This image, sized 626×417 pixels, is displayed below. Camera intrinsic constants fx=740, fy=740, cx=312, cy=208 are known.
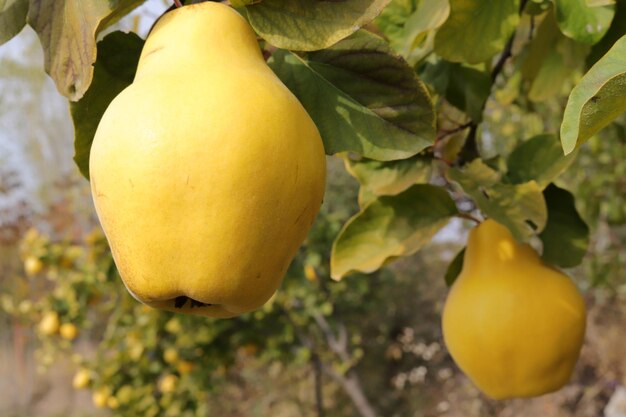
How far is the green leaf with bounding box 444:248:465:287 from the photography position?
3.28 feet

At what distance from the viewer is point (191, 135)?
42 cm

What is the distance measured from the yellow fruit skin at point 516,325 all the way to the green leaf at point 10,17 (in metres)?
0.54

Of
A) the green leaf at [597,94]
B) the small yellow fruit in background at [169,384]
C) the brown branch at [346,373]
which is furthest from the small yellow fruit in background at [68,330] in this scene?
the green leaf at [597,94]

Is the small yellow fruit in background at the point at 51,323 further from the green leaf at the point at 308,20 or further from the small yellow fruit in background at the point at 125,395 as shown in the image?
the green leaf at the point at 308,20


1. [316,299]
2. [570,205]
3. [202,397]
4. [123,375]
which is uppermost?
[570,205]

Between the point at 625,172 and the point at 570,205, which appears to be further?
the point at 625,172

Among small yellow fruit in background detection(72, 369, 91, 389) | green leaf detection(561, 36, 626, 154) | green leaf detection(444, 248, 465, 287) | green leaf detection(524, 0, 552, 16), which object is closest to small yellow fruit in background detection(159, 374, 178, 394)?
small yellow fruit in background detection(72, 369, 91, 389)

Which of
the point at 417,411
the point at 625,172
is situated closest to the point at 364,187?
the point at 625,172

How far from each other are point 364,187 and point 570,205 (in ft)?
0.80

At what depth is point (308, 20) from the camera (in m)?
0.51

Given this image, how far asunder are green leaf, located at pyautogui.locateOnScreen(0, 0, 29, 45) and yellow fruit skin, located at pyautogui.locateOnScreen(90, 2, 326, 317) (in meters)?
0.16

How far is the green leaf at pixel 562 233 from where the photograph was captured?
88 cm

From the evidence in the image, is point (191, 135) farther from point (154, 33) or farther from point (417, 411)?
point (417, 411)

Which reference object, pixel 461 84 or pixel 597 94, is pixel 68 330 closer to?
pixel 461 84
